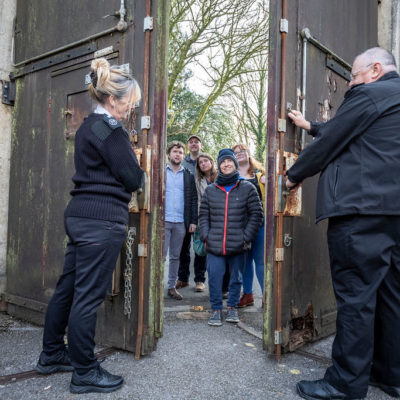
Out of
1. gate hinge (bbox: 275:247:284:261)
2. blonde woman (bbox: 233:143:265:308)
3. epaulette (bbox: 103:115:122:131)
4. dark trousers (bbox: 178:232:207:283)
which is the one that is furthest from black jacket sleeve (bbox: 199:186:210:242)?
epaulette (bbox: 103:115:122:131)

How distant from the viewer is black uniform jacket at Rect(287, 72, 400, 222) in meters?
2.50

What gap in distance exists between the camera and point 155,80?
318 centimetres

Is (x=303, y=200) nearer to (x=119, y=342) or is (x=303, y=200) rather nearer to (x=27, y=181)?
(x=119, y=342)

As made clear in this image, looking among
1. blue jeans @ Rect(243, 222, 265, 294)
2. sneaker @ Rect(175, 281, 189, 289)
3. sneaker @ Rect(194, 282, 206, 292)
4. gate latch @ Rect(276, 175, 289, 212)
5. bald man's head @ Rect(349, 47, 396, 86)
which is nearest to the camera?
bald man's head @ Rect(349, 47, 396, 86)

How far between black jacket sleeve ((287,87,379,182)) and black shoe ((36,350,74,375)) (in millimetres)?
2133

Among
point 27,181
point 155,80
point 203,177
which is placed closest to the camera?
point 155,80

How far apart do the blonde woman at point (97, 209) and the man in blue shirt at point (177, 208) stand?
2659 millimetres

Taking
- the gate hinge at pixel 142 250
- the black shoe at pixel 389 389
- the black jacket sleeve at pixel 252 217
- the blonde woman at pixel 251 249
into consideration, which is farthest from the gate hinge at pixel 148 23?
the black shoe at pixel 389 389

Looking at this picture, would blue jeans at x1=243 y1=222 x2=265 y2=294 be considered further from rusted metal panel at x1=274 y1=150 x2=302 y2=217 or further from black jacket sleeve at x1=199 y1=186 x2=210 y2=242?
rusted metal panel at x1=274 y1=150 x2=302 y2=217

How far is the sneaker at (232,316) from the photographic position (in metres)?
4.15

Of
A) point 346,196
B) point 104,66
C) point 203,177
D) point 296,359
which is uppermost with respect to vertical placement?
point 104,66

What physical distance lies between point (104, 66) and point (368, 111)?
1664 mm

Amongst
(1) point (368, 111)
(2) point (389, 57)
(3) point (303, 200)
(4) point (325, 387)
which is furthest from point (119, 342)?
(2) point (389, 57)

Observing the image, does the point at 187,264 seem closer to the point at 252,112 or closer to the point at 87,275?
the point at 87,275
